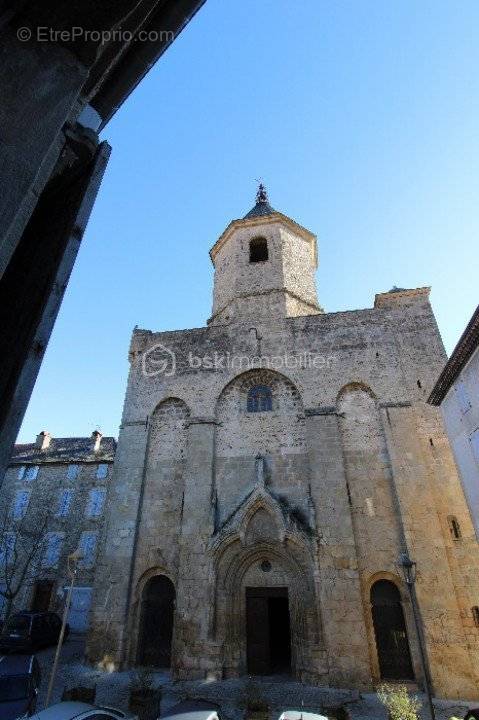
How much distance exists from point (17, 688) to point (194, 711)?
382cm

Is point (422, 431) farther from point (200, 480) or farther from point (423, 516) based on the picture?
point (200, 480)

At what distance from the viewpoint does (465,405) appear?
9852 mm

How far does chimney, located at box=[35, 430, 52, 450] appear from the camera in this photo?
1078 inches

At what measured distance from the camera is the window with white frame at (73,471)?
24.3 m

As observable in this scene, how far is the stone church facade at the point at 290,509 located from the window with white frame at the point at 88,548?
1077 centimetres

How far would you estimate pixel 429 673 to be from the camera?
9.78 metres

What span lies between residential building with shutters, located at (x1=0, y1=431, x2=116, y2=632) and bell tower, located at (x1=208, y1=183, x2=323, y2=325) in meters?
13.4

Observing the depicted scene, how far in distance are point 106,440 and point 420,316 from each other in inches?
870

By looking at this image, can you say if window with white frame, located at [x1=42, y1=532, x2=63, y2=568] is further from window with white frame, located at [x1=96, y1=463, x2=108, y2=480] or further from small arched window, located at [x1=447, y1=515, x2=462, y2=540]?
small arched window, located at [x1=447, y1=515, x2=462, y2=540]

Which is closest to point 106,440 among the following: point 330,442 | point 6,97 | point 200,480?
point 200,480

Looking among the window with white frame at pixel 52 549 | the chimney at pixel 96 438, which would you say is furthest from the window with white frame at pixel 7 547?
the chimney at pixel 96 438

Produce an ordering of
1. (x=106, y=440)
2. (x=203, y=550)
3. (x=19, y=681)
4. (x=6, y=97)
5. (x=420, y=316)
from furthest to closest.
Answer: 1. (x=106, y=440)
2. (x=420, y=316)
3. (x=203, y=550)
4. (x=19, y=681)
5. (x=6, y=97)

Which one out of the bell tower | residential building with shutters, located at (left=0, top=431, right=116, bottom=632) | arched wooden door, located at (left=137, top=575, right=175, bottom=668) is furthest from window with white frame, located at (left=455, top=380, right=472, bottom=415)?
residential building with shutters, located at (left=0, top=431, right=116, bottom=632)

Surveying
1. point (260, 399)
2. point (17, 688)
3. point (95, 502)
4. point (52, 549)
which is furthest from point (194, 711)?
point (52, 549)
